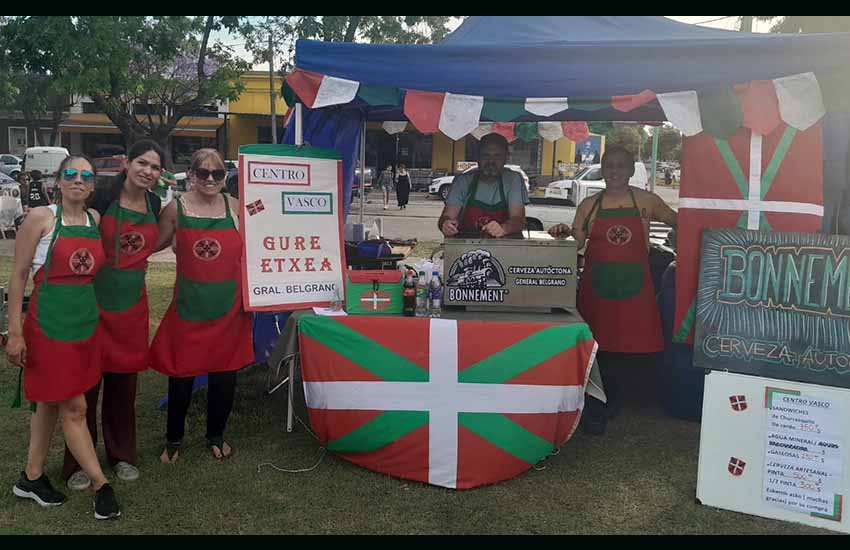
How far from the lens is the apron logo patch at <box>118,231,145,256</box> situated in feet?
10.5

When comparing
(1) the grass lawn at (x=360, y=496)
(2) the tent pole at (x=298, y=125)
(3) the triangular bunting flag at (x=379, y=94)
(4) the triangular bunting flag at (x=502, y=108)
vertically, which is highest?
(3) the triangular bunting flag at (x=379, y=94)

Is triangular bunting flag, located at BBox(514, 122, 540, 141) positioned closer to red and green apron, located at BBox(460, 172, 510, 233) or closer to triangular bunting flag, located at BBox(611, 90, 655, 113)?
red and green apron, located at BBox(460, 172, 510, 233)

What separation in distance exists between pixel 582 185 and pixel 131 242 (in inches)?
527

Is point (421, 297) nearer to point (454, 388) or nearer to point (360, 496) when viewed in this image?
point (454, 388)

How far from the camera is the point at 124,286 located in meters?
3.21

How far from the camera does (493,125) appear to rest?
718cm

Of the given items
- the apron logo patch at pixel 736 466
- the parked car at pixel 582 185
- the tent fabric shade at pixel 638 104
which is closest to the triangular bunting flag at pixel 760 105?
the tent fabric shade at pixel 638 104

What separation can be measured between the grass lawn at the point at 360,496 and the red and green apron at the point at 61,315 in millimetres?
612

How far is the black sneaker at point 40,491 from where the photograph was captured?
3.14 meters

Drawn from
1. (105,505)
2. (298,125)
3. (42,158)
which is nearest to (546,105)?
(298,125)

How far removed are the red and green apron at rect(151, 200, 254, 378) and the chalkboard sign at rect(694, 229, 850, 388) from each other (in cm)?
237

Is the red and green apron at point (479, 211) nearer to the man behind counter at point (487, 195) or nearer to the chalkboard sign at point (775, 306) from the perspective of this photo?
the man behind counter at point (487, 195)

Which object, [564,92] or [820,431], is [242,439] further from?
[820,431]

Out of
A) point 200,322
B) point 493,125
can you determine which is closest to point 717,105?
point 200,322
